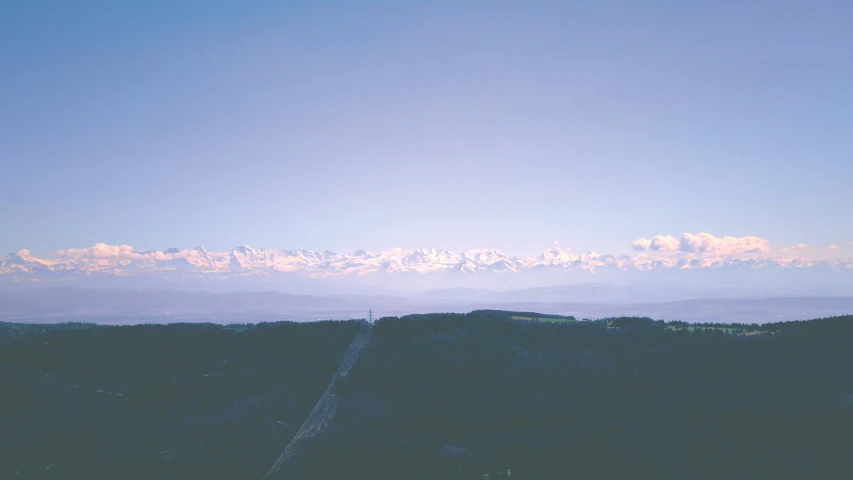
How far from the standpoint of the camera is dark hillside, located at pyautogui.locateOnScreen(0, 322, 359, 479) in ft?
213

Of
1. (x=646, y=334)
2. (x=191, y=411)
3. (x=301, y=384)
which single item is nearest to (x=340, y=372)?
(x=301, y=384)

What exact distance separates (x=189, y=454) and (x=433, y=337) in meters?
40.2

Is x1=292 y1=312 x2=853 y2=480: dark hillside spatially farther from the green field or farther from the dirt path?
the dirt path

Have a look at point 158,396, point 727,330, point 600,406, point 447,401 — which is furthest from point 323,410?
point 727,330

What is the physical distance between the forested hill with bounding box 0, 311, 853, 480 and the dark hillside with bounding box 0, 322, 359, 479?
276mm

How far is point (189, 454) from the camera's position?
216ft

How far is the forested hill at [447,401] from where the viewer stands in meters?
56.6

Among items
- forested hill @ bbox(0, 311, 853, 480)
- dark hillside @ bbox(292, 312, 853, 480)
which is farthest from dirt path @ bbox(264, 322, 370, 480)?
dark hillside @ bbox(292, 312, 853, 480)

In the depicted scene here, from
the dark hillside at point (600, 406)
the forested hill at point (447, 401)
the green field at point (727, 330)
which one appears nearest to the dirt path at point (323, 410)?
the forested hill at point (447, 401)

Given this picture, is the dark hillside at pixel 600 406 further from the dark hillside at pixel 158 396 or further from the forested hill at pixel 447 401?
the dark hillside at pixel 158 396

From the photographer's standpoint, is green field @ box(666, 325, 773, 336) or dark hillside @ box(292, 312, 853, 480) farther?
green field @ box(666, 325, 773, 336)

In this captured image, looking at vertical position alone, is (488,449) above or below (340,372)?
below

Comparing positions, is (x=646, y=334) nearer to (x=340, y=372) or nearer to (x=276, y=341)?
(x=340, y=372)

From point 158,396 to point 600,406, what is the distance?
59979mm
